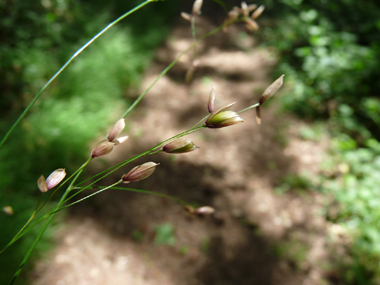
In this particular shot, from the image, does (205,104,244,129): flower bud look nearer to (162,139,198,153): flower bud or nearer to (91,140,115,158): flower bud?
(162,139,198,153): flower bud

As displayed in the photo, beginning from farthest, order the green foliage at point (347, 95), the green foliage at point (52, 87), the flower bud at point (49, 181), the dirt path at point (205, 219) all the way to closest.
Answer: the green foliage at point (347, 95)
the dirt path at point (205, 219)
the green foliage at point (52, 87)
the flower bud at point (49, 181)

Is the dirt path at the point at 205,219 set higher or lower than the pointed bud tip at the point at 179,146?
lower

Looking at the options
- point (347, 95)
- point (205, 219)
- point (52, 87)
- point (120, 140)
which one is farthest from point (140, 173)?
point (347, 95)

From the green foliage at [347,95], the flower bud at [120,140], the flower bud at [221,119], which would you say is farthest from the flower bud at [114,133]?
the green foliage at [347,95]

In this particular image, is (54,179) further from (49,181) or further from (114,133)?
(114,133)

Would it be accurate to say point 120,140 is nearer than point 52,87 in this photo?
Yes

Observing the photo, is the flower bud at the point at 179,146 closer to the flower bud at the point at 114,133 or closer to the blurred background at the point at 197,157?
the flower bud at the point at 114,133

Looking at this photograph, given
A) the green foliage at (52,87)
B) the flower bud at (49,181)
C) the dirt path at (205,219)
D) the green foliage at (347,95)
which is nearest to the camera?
the flower bud at (49,181)
